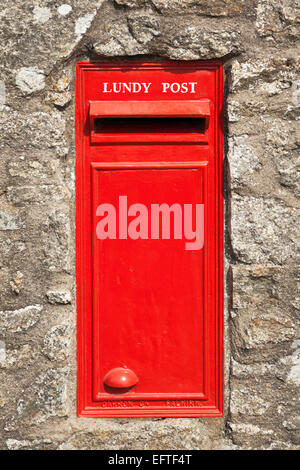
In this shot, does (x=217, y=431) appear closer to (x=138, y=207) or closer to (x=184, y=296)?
(x=184, y=296)

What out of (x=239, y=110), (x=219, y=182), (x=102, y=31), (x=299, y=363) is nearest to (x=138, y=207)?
(x=219, y=182)

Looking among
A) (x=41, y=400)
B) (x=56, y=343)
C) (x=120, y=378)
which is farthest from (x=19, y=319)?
(x=120, y=378)

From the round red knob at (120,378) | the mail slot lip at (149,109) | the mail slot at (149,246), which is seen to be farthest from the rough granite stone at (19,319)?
the mail slot lip at (149,109)

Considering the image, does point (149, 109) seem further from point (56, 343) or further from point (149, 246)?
point (56, 343)

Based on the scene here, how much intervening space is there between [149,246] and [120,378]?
539 millimetres

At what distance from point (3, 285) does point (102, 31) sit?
41.6 inches

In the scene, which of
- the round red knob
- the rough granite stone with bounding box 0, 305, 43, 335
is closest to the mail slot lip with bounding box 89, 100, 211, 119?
the rough granite stone with bounding box 0, 305, 43, 335

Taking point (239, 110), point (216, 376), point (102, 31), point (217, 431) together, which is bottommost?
point (217, 431)

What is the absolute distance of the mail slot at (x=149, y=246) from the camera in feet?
6.25

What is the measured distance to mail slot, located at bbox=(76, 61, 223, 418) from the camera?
1.90 metres

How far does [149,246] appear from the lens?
1922mm

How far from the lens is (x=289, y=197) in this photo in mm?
1873

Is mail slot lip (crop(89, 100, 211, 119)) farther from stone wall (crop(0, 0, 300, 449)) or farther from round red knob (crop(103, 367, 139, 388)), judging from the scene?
round red knob (crop(103, 367, 139, 388))

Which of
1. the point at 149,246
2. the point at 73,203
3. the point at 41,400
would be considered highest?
the point at 73,203
